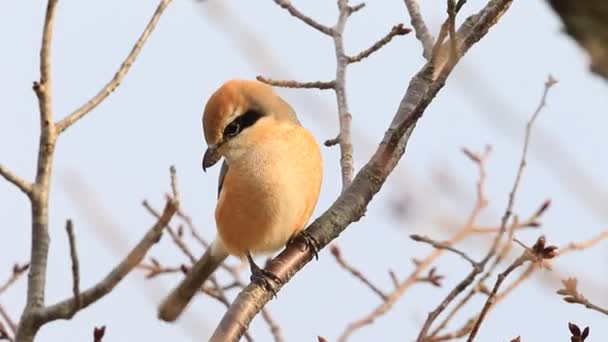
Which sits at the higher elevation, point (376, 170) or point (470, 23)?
point (470, 23)

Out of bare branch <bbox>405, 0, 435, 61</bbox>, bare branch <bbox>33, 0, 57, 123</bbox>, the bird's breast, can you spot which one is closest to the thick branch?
bare branch <bbox>405, 0, 435, 61</bbox>

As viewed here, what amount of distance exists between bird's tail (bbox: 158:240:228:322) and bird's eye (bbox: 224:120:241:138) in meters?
0.53

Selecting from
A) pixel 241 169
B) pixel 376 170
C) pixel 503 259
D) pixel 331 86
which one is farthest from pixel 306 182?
pixel 503 259

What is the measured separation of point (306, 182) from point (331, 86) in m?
0.57

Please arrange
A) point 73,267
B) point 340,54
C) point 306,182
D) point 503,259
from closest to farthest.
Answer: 1. point 73,267
2. point 503,259
3. point 340,54
4. point 306,182

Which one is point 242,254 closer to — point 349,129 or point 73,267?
point 349,129

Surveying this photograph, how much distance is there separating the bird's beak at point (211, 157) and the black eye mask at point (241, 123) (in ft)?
0.26

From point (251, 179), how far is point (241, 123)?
29cm

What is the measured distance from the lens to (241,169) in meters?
4.23

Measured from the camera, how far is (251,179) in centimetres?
421

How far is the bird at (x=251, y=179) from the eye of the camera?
13.6 ft

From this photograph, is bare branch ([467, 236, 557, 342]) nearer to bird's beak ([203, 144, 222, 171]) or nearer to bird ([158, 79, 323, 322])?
bird ([158, 79, 323, 322])

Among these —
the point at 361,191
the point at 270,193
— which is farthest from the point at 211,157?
the point at 361,191

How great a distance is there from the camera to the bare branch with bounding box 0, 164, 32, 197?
2.03 m
